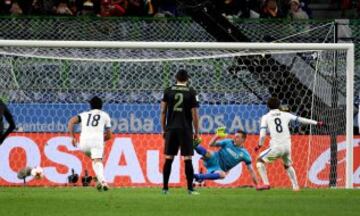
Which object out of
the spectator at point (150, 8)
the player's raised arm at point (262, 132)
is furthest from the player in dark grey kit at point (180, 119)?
the spectator at point (150, 8)

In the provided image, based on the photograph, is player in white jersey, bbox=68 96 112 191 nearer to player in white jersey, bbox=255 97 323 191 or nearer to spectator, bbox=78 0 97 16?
player in white jersey, bbox=255 97 323 191

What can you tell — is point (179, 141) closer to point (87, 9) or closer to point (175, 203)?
point (175, 203)

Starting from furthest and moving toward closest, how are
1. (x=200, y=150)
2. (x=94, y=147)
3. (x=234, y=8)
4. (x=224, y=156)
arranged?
1. (x=234, y=8)
2. (x=224, y=156)
3. (x=200, y=150)
4. (x=94, y=147)

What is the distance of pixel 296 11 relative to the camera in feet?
94.7

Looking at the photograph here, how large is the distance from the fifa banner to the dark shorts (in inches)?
204

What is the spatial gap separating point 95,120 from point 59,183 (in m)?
3.56

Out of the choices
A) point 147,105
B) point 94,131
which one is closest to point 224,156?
point 147,105

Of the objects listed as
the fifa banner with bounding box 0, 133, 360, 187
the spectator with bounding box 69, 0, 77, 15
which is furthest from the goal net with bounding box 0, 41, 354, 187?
the spectator with bounding box 69, 0, 77, 15

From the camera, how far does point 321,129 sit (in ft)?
78.9

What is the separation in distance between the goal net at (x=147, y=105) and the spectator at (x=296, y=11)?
3.72 m

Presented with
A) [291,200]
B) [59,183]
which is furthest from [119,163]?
[291,200]

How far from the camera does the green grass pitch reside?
15.1 metres

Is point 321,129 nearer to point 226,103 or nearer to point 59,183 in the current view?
point 226,103

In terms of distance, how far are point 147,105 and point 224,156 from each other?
6.63 feet
